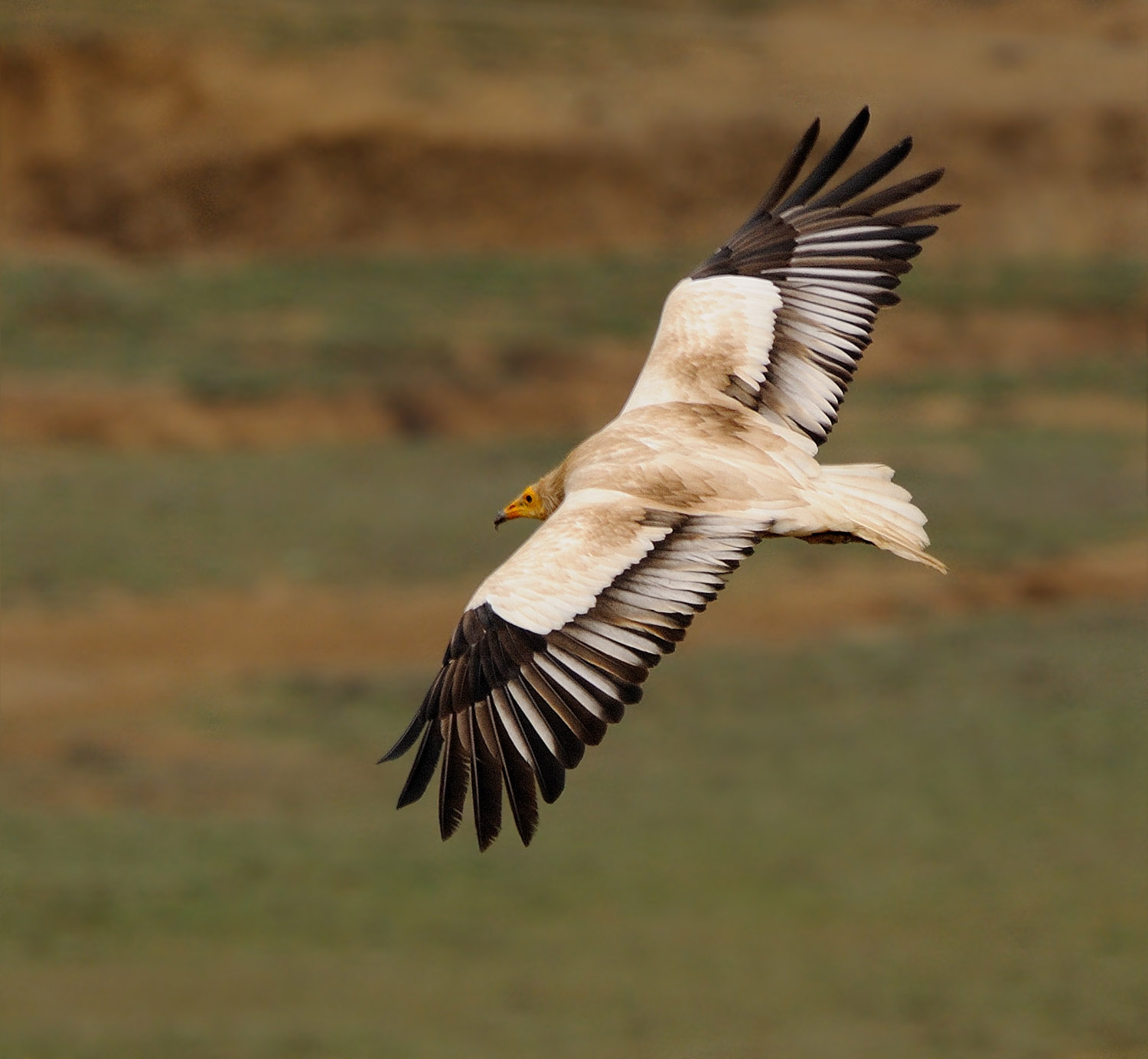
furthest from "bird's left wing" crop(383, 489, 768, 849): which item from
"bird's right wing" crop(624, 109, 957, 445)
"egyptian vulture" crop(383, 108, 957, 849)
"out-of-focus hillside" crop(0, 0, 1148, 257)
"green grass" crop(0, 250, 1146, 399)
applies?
"out-of-focus hillside" crop(0, 0, 1148, 257)

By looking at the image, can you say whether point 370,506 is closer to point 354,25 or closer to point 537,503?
point 354,25

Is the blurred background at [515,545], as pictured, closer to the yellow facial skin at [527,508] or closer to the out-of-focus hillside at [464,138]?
the out-of-focus hillside at [464,138]

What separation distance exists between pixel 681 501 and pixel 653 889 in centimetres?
1152

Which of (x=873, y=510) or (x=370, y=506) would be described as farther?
(x=370, y=506)

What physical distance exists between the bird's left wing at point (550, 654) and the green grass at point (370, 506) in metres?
18.1

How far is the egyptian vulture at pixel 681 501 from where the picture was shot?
782cm

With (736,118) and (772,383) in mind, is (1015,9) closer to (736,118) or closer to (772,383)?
(736,118)

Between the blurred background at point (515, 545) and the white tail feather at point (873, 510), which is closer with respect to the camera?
the white tail feather at point (873, 510)

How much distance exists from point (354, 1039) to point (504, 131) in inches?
942

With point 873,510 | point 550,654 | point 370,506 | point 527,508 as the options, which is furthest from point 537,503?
point 370,506

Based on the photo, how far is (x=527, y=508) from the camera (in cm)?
970

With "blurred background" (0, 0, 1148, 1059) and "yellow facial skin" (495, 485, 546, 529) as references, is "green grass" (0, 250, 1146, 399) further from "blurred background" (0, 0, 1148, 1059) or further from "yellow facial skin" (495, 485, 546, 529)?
"yellow facial skin" (495, 485, 546, 529)

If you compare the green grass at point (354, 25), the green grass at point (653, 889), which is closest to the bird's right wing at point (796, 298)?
the green grass at point (653, 889)

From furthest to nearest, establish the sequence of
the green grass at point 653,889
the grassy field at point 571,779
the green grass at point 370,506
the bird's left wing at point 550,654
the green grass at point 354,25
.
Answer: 1. the green grass at point 354,25
2. the green grass at point 370,506
3. the grassy field at point 571,779
4. the green grass at point 653,889
5. the bird's left wing at point 550,654
